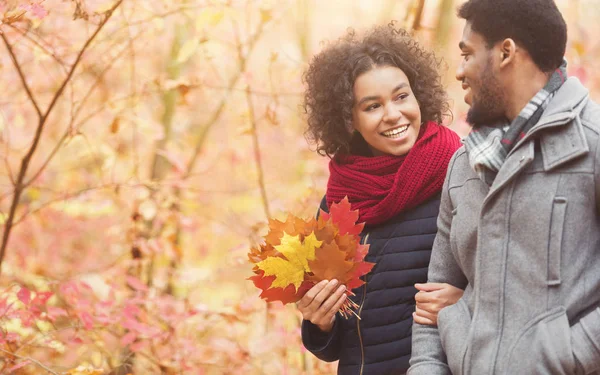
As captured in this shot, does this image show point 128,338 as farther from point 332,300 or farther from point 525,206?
point 525,206

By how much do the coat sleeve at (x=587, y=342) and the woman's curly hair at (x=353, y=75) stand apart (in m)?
1.03

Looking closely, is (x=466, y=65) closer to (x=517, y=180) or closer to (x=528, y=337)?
(x=517, y=180)

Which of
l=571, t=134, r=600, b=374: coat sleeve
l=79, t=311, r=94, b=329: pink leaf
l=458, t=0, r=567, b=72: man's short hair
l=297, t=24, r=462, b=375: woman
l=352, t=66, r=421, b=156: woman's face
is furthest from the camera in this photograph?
l=79, t=311, r=94, b=329: pink leaf

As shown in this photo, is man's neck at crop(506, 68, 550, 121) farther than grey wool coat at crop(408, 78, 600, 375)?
Yes

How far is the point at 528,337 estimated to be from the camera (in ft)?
5.51

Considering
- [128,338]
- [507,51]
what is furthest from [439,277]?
[128,338]

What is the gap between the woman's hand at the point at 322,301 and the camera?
2.08m

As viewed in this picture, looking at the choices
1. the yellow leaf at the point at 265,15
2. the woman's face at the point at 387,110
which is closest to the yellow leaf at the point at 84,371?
the woman's face at the point at 387,110

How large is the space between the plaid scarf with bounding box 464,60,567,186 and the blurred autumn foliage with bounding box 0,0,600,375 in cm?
118

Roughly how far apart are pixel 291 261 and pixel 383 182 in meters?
0.44

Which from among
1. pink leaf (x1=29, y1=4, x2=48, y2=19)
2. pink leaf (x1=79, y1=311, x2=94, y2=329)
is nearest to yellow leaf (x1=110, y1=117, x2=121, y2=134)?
pink leaf (x1=79, y1=311, x2=94, y2=329)

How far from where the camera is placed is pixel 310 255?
79.7 inches

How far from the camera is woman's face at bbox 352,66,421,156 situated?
2299 millimetres

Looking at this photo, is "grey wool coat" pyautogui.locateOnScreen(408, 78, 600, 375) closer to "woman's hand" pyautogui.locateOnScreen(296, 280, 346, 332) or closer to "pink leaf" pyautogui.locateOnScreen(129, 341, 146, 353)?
"woman's hand" pyautogui.locateOnScreen(296, 280, 346, 332)
